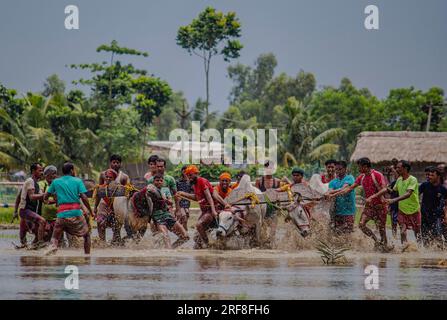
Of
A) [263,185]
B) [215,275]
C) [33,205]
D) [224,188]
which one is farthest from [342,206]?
[33,205]

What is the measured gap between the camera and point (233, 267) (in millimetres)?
14570

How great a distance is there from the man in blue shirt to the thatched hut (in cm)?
2742

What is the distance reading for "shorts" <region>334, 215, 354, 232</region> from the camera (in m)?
17.8

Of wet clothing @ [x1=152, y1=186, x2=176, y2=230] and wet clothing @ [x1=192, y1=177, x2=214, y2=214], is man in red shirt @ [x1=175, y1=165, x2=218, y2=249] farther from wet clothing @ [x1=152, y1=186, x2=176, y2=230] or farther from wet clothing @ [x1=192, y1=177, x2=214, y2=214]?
wet clothing @ [x1=152, y1=186, x2=176, y2=230]

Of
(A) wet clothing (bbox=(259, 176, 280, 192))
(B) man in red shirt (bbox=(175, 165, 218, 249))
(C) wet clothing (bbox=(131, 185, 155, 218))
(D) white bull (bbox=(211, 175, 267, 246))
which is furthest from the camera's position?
(A) wet clothing (bbox=(259, 176, 280, 192))

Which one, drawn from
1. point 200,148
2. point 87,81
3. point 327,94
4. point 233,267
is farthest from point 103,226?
point 327,94

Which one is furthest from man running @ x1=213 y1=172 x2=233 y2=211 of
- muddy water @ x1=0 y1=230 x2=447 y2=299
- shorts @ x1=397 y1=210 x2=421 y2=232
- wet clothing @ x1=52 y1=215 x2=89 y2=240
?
shorts @ x1=397 y1=210 x2=421 y2=232

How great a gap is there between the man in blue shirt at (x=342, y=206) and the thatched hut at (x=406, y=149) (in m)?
27.4

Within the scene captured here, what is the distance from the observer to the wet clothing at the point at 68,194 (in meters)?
15.3

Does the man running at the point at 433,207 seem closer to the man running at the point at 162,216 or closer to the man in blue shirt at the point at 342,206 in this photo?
the man in blue shirt at the point at 342,206

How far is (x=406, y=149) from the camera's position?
45.8 m

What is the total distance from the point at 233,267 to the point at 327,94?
63283 millimetres

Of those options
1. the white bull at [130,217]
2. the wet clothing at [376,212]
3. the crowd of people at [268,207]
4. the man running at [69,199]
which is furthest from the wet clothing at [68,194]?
the wet clothing at [376,212]

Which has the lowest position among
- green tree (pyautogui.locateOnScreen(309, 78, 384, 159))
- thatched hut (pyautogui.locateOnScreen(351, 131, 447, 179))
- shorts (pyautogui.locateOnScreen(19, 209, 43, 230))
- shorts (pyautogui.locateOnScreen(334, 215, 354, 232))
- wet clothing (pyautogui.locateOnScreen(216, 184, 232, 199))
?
shorts (pyautogui.locateOnScreen(334, 215, 354, 232))
